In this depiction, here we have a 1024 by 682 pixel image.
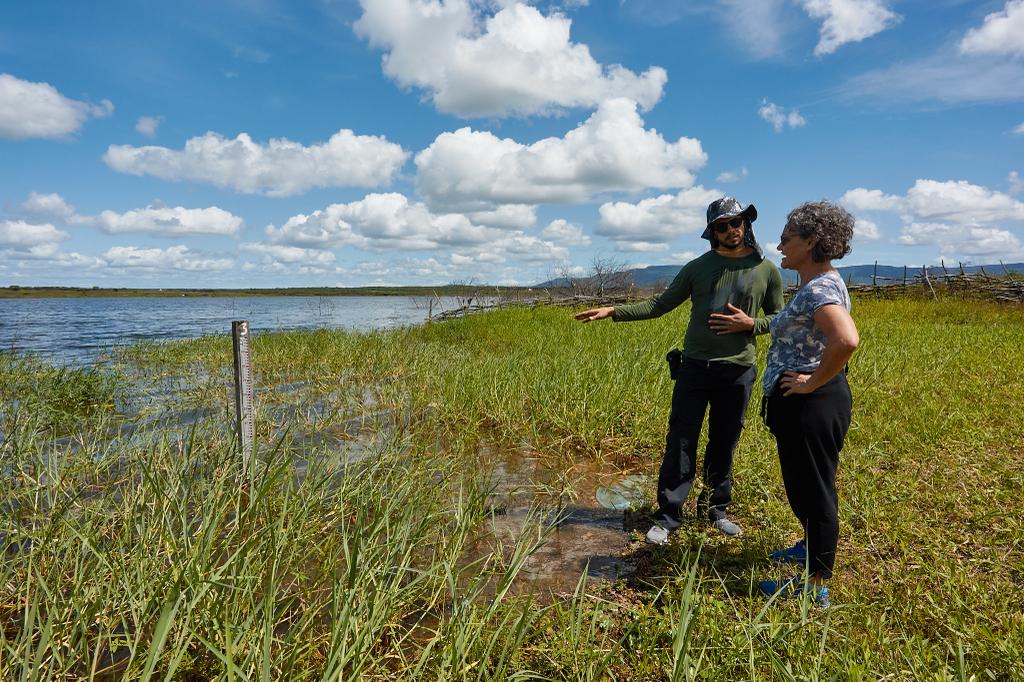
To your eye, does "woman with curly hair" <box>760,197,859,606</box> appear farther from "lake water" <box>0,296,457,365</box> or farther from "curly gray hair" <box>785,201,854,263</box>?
"lake water" <box>0,296,457,365</box>

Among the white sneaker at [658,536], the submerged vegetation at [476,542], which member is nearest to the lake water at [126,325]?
the submerged vegetation at [476,542]

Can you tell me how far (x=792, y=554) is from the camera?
260cm

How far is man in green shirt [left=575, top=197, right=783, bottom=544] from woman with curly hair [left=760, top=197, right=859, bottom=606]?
0.52 meters

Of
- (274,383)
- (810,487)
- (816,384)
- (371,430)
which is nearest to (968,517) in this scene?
(810,487)

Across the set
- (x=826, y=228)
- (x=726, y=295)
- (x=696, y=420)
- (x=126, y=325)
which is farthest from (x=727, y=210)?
(x=126, y=325)

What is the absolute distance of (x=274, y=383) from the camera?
8266mm

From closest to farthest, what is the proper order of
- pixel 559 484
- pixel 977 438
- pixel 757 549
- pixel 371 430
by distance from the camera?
pixel 757 549 < pixel 559 484 < pixel 977 438 < pixel 371 430

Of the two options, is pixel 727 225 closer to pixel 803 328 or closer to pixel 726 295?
pixel 726 295

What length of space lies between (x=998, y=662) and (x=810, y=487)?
0.80 m

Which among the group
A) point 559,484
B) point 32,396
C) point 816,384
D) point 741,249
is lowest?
point 559,484

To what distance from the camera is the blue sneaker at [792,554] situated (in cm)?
255

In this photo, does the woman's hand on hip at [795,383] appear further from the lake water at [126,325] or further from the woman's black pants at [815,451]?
the lake water at [126,325]

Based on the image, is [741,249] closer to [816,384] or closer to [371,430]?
[816,384]

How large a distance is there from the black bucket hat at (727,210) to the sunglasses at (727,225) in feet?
0.10
